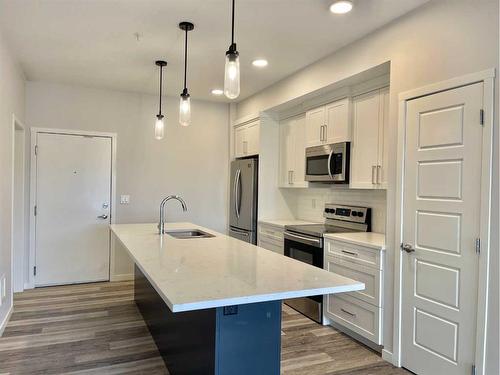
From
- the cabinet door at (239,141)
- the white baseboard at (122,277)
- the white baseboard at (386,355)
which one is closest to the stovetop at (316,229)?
the white baseboard at (386,355)

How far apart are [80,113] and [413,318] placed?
446 centimetres

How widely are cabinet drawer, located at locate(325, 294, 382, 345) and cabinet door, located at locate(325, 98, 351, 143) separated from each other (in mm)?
1504

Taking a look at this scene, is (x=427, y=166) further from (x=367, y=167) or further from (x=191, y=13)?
(x=191, y=13)

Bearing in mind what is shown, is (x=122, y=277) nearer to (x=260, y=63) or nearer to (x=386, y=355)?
(x=260, y=63)

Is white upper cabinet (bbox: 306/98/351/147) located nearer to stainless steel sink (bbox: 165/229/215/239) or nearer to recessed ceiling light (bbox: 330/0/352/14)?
recessed ceiling light (bbox: 330/0/352/14)

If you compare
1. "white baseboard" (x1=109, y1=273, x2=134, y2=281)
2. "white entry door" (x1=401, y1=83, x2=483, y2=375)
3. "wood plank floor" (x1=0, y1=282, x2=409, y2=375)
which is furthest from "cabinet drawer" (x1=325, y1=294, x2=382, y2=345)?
"white baseboard" (x1=109, y1=273, x2=134, y2=281)

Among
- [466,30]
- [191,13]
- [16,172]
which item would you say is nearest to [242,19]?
[191,13]

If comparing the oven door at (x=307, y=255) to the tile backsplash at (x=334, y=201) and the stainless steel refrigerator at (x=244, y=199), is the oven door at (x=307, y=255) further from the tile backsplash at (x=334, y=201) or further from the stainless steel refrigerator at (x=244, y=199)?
the stainless steel refrigerator at (x=244, y=199)

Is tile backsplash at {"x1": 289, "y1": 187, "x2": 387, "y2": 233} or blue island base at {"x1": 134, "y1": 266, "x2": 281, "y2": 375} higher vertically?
tile backsplash at {"x1": 289, "y1": 187, "x2": 387, "y2": 233}

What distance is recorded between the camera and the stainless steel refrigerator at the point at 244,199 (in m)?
4.83

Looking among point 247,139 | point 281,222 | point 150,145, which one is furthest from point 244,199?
point 150,145

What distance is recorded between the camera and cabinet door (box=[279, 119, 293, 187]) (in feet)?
15.2

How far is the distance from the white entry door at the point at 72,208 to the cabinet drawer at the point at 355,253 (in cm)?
310

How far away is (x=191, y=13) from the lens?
2.71 meters
